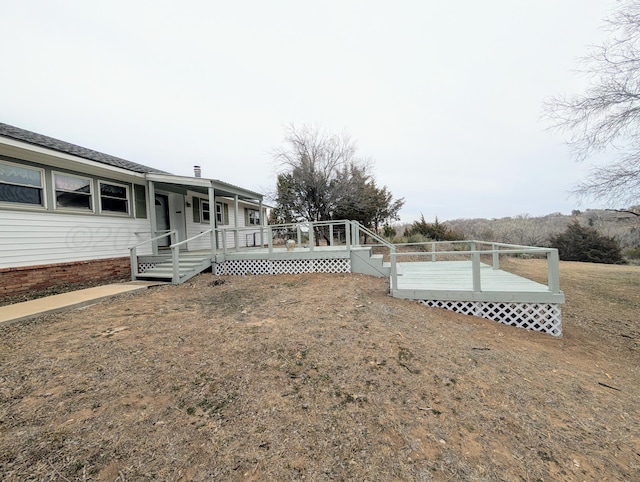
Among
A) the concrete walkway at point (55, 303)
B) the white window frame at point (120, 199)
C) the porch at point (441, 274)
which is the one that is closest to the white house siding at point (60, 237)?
the white window frame at point (120, 199)

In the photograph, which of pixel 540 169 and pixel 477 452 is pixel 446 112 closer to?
pixel 540 169

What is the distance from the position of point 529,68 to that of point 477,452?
13.4 m

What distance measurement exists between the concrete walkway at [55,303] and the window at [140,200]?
343 cm

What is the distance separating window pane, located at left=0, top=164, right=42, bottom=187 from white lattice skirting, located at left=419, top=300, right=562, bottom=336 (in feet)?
33.1

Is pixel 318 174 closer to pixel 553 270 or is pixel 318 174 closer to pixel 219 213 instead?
pixel 219 213

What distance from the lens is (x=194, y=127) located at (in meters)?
16.8

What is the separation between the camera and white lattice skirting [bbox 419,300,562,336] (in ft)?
15.0

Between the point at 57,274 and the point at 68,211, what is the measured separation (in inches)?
67.5

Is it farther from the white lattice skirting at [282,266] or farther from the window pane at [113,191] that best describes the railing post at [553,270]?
the window pane at [113,191]

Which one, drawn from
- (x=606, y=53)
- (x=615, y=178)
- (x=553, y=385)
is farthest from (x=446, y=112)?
(x=553, y=385)

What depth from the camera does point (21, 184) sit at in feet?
20.9

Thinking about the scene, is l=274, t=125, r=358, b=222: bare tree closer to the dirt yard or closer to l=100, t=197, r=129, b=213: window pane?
l=100, t=197, r=129, b=213: window pane

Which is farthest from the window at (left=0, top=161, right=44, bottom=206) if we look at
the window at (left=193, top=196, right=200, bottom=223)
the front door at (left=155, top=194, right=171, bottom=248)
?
the window at (left=193, top=196, right=200, bottom=223)

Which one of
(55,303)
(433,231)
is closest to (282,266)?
(55,303)
